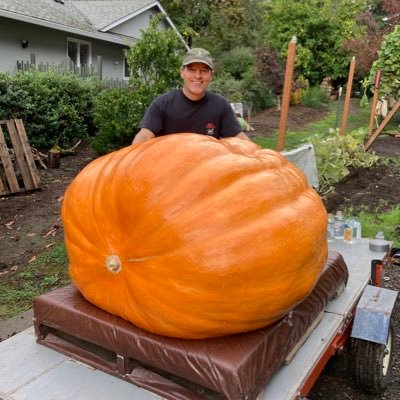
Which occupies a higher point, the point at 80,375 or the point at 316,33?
the point at 316,33

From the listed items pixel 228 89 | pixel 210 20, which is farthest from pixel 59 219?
pixel 210 20

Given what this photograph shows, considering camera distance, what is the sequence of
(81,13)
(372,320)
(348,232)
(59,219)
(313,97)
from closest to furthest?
(372,320), (348,232), (59,219), (81,13), (313,97)

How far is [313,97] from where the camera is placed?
873 inches

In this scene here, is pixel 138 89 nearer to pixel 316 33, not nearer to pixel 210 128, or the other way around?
pixel 210 128

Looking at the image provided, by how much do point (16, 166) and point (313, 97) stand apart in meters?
16.7

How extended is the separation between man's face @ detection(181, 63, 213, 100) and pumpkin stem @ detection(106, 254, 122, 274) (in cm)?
185

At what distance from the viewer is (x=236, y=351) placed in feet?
6.59

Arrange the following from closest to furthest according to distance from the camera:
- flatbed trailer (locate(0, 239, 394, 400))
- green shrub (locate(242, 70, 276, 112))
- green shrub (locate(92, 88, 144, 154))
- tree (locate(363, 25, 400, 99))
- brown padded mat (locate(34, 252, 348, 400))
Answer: brown padded mat (locate(34, 252, 348, 400)) < flatbed trailer (locate(0, 239, 394, 400)) < green shrub (locate(92, 88, 144, 154)) < tree (locate(363, 25, 400, 99)) < green shrub (locate(242, 70, 276, 112))

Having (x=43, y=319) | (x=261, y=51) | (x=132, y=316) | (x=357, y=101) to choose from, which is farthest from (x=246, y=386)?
(x=357, y=101)

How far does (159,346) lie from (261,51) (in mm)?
19785

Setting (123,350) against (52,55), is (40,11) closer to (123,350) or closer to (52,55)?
(52,55)

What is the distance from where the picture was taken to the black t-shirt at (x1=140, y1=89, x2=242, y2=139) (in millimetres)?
3645

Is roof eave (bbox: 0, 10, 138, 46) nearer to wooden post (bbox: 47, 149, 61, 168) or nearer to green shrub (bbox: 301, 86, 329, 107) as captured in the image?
wooden post (bbox: 47, 149, 61, 168)

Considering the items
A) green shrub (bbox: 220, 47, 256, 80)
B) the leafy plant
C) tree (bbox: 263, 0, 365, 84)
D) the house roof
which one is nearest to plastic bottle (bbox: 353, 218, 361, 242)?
the leafy plant
